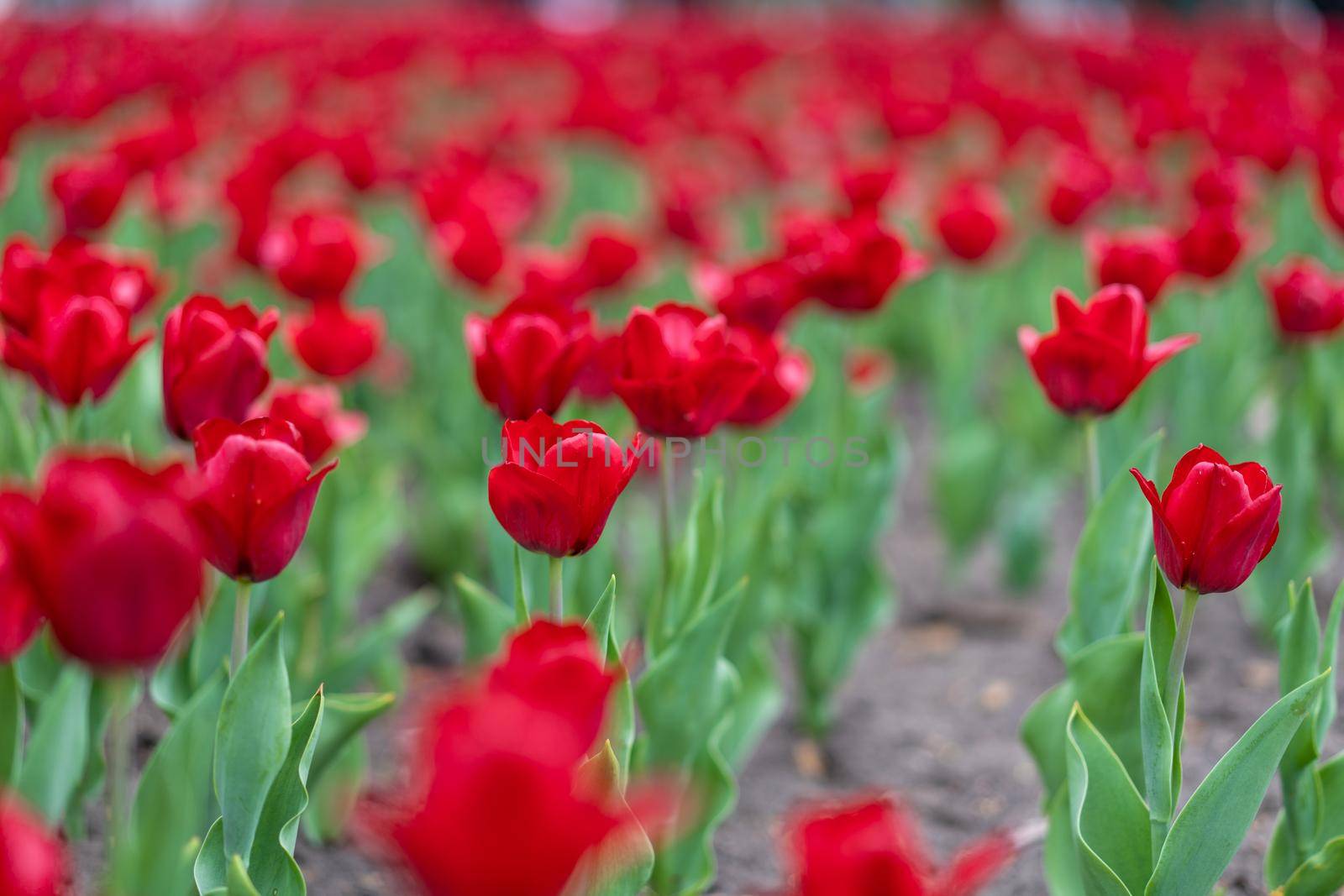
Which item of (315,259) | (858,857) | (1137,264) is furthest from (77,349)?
(1137,264)

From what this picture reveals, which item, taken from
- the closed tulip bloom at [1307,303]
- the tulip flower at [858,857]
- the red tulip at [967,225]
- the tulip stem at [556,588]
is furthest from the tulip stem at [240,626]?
the red tulip at [967,225]

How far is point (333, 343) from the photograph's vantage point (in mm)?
2152

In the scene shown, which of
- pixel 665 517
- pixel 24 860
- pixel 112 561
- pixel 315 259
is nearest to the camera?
pixel 24 860

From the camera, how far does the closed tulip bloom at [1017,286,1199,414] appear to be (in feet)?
5.06

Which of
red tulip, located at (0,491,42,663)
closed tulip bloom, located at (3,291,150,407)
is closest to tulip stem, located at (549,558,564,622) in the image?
red tulip, located at (0,491,42,663)

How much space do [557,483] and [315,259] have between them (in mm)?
1312

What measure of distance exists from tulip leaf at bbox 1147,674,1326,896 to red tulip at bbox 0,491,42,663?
3.29 feet

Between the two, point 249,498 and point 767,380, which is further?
point 767,380

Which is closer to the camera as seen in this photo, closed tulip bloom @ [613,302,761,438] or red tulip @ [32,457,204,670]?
red tulip @ [32,457,204,670]

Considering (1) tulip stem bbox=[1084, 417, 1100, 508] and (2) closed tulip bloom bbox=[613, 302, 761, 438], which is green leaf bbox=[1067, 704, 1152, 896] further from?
(2) closed tulip bloom bbox=[613, 302, 761, 438]

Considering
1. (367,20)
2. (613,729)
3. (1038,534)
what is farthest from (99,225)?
(367,20)

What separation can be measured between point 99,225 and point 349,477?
2.25 ft

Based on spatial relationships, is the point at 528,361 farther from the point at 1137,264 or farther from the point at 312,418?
the point at 1137,264

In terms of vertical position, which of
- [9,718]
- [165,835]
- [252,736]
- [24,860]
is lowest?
[9,718]
